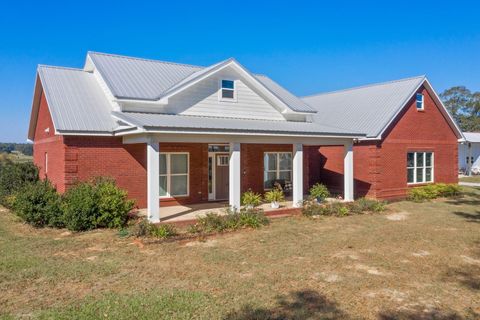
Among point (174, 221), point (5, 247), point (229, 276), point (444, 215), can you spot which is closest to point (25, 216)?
point (5, 247)

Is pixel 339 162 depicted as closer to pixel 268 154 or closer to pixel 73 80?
pixel 268 154

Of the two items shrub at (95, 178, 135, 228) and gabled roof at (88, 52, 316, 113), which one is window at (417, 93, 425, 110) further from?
shrub at (95, 178, 135, 228)

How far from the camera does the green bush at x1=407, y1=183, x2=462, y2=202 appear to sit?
2064cm

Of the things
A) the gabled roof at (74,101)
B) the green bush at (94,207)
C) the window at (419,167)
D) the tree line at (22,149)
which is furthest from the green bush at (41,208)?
the tree line at (22,149)

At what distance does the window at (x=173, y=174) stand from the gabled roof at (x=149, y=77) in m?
2.75

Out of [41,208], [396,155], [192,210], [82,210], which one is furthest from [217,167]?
[396,155]

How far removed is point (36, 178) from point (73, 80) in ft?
16.6

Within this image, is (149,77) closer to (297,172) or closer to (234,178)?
(234,178)

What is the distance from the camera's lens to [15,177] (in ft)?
60.3

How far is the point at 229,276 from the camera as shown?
8.00 metres

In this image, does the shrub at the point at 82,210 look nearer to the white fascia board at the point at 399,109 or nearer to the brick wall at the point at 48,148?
the brick wall at the point at 48,148

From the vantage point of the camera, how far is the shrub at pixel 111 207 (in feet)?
41.1

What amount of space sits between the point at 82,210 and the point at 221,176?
7369mm

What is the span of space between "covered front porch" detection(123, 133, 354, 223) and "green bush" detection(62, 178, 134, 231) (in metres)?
1.21
